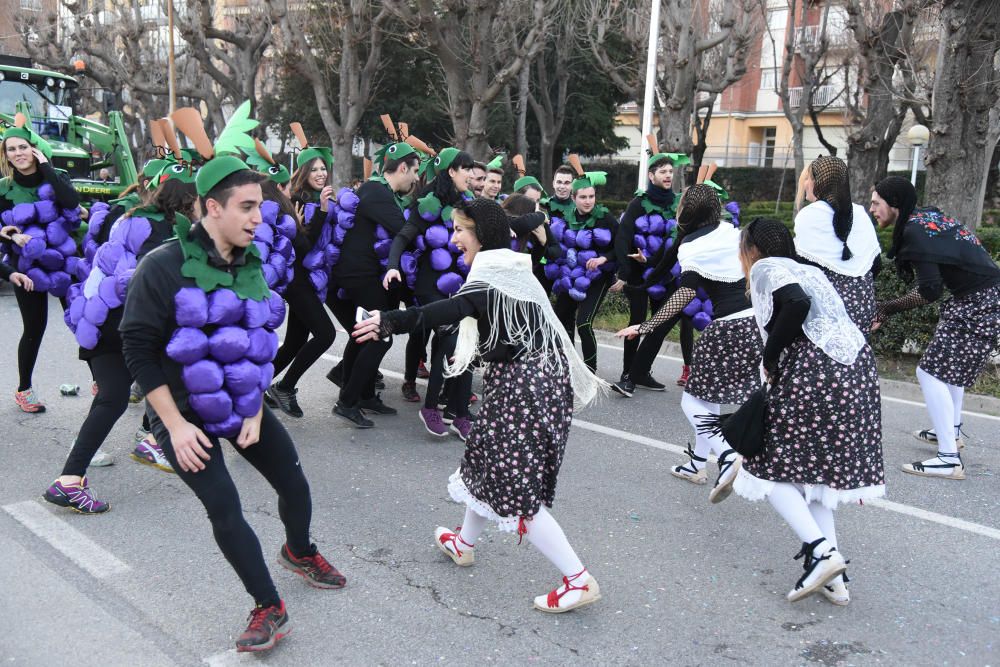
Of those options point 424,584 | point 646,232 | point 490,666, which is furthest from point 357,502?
point 646,232

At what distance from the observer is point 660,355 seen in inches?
354

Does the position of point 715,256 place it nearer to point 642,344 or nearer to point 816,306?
point 816,306

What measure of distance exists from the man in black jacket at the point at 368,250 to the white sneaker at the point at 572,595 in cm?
279

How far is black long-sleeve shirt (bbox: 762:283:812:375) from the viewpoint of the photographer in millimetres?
3445

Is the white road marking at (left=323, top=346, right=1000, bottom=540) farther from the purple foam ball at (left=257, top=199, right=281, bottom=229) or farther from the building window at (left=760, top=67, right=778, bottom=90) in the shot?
the building window at (left=760, top=67, right=778, bottom=90)

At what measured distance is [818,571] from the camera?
3.48m

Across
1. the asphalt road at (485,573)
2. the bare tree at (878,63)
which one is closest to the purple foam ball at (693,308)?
the asphalt road at (485,573)

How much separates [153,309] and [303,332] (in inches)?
144

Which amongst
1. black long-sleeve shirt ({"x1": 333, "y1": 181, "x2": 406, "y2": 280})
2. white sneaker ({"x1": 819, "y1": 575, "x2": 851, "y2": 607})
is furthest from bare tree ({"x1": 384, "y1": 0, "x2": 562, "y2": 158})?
white sneaker ({"x1": 819, "y1": 575, "x2": 851, "y2": 607})

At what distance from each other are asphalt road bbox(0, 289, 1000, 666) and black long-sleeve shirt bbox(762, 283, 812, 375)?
3.52ft

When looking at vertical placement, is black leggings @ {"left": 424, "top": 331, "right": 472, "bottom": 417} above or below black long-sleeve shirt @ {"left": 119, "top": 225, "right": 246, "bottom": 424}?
below

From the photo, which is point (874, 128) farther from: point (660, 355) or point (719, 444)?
point (719, 444)

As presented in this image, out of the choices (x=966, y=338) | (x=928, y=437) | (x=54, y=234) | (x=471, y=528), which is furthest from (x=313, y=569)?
(x=928, y=437)

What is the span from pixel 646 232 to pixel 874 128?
12.9m
